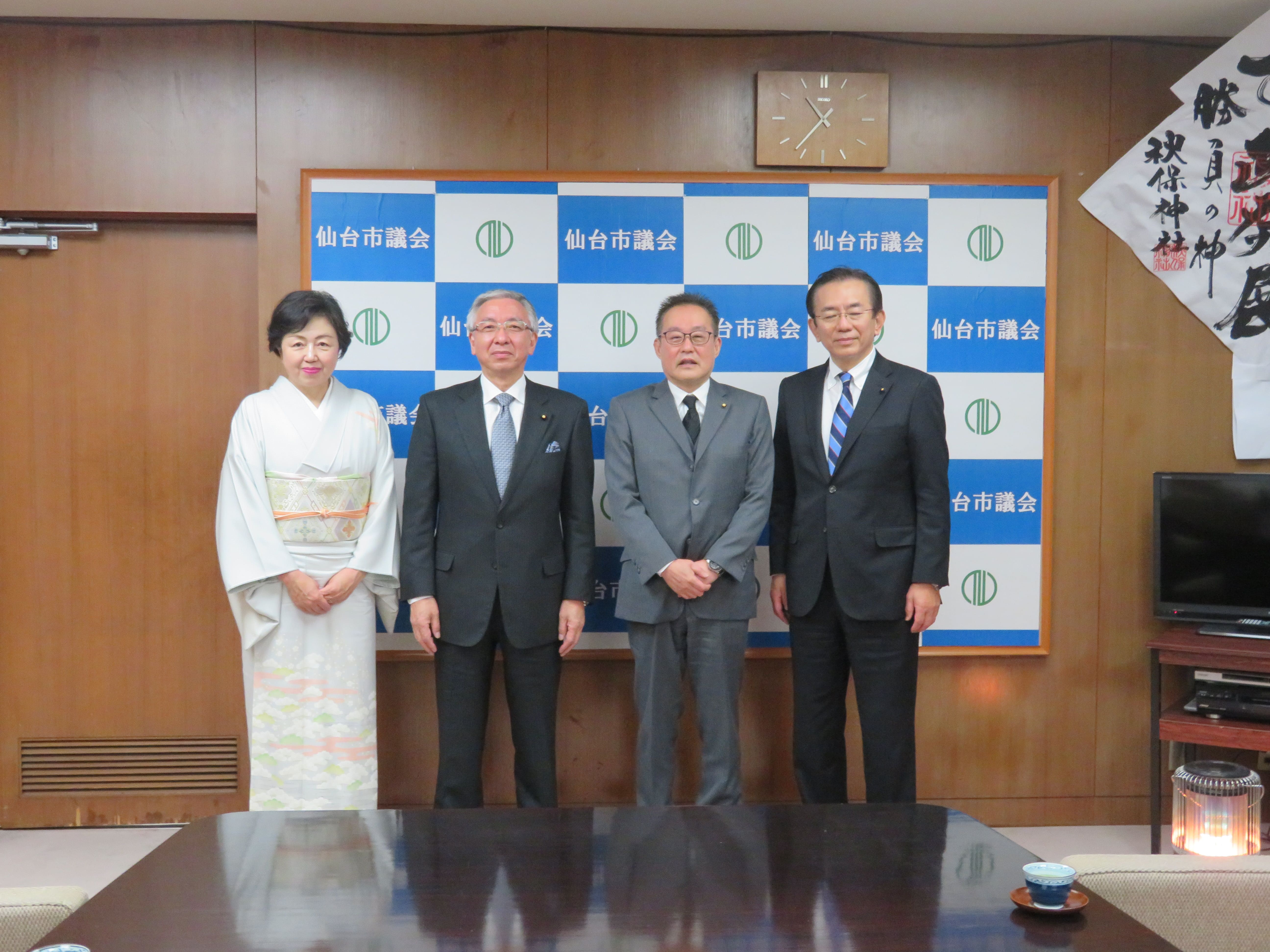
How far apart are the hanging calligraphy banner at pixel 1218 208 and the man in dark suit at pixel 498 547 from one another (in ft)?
6.79

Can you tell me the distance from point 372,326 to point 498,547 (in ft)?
3.23

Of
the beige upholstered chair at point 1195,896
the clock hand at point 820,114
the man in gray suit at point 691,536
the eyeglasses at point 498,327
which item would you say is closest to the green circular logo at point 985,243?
the clock hand at point 820,114

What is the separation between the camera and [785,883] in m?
1.44

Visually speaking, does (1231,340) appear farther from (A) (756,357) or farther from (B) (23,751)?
(B) (23,751)

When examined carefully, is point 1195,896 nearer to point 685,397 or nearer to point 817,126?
point 685,397

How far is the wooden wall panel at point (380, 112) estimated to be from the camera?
340cm

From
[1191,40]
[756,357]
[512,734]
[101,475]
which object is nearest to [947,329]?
[756,357]

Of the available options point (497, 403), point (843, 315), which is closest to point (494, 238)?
point (497, 403)

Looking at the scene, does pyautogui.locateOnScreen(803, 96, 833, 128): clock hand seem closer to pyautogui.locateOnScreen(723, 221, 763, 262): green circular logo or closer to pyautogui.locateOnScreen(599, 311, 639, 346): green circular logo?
pyautogui.locateOnScreen(723, 221, 763, 262): green circular logo

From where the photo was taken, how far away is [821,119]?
3.44 m

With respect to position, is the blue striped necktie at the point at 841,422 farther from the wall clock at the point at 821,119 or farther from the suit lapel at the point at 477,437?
the suit lapel at the point at 477,437

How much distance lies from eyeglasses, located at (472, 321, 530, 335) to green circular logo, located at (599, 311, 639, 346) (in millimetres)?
489

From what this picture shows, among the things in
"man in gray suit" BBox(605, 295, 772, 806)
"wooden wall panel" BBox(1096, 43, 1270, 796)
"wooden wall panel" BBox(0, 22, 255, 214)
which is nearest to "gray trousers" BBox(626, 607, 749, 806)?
"man in gray suit" BBox(605, 295, 772, 806)

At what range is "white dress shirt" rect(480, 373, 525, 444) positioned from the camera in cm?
303
